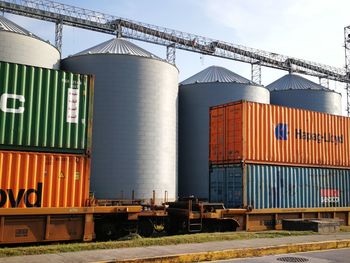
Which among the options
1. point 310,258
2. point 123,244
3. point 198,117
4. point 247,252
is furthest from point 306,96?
point 123,244

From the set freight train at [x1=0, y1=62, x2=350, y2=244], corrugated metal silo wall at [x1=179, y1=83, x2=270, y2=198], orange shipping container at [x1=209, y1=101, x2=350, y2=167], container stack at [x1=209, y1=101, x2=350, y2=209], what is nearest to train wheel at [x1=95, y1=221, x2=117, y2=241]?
freight train at [x1=0, y1=62, x2=350, y2=244]

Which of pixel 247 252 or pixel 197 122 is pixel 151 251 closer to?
pixel 247 252

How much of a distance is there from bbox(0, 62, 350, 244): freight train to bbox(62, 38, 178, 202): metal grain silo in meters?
9.66

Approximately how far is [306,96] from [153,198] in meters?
32.3

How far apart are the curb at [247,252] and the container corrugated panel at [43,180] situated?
4.62m

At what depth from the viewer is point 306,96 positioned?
149 ft

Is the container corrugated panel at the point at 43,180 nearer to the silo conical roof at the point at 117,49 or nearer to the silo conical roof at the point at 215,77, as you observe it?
the silo conical roof at the point at 117,49

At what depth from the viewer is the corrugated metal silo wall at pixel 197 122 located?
116 feet

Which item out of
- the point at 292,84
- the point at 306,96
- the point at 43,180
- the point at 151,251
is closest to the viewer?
the point at 151,251

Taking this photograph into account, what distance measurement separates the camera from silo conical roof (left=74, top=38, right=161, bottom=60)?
30984 mm

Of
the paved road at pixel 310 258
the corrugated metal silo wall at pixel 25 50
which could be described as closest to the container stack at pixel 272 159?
the paved road at pixel 310 258

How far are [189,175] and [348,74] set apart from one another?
117 feet

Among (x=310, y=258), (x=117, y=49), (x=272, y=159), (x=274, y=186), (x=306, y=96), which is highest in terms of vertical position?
(x=117, y=49)

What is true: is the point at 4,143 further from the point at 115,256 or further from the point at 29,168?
the point at 115,256
